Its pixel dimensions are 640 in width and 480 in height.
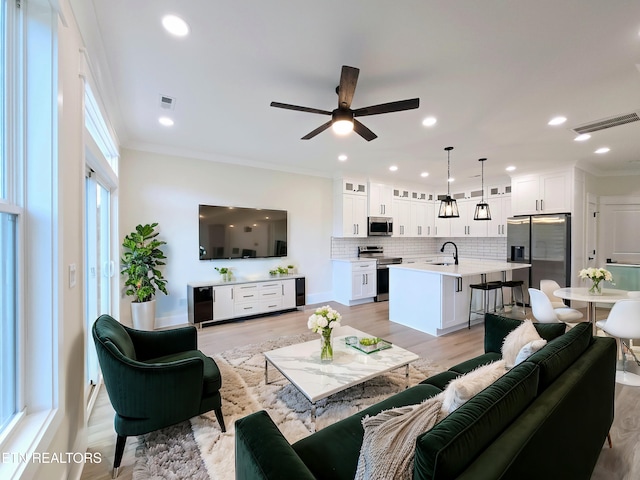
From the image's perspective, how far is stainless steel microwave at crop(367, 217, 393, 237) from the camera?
6.34 m

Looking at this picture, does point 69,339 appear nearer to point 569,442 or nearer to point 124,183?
point 569,442

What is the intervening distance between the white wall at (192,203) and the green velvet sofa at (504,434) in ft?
12.4

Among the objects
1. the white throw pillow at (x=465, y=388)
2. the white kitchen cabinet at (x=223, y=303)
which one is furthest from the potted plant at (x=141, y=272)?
the white throw pillow at (x=465, y=388)

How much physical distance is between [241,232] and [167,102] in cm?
242

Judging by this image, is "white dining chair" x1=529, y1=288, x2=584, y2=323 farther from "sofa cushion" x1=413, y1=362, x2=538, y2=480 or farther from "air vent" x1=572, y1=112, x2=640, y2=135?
"sofa cushion" x1=413, y1=362, x2=538, y2=480

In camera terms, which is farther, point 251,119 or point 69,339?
point 251,119

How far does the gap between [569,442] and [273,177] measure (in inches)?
199

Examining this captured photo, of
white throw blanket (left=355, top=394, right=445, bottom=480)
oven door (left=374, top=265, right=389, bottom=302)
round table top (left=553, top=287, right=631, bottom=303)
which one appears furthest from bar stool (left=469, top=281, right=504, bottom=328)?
white throw blanket (left=355, top=394, right=445, bottom=480)

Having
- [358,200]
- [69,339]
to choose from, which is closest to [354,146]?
[358,200]

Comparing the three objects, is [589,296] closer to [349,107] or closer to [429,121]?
[429,121]

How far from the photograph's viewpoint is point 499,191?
6.46 metres

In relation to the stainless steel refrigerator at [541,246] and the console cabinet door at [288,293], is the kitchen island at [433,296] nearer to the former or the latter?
the stainless steel refrigerator at [541,246]

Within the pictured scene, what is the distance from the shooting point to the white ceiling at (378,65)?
68.1 inches

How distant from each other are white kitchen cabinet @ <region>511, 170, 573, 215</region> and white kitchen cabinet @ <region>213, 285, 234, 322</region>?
19.1ft
